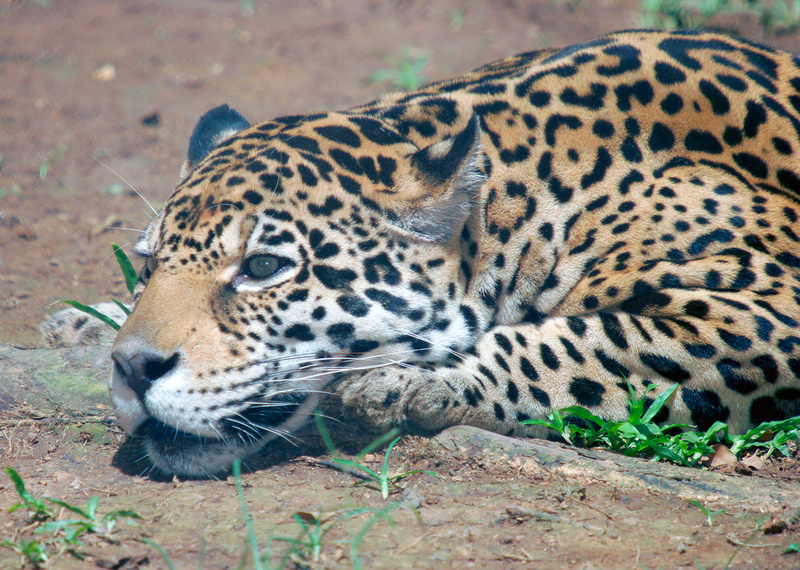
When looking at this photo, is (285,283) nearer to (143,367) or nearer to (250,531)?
(143,367)

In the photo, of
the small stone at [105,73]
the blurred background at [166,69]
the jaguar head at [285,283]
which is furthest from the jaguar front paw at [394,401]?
the small stone at [105,73]

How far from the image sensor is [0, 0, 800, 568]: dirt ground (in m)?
3.21

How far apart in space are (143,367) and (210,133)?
83.1 inches

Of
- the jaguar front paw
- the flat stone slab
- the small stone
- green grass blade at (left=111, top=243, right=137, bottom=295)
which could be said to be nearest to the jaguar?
the jaguar front paw

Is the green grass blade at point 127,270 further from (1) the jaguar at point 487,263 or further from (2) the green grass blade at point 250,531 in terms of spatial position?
(2) the green grass blade at point 250,531

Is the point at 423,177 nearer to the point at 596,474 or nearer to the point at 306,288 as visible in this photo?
the point at 306,288

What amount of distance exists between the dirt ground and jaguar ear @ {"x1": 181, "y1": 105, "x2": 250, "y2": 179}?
184cm

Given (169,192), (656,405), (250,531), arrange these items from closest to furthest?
(250,531)
(656,405)
(169,192)

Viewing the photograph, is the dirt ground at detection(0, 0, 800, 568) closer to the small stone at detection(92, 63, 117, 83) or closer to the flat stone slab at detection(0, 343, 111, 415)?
the small stone at detection(92, 63, 117, 83)

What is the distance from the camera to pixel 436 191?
4.49 metres

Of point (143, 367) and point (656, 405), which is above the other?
point (143, 367)

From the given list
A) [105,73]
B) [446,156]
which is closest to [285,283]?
[446,156]

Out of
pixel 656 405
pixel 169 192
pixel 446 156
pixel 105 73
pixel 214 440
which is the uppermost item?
pixel 105 73

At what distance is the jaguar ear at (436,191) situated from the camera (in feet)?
14.5
